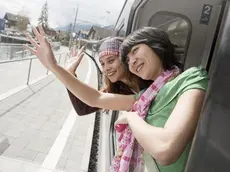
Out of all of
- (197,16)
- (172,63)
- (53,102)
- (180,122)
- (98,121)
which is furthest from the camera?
(53,102)

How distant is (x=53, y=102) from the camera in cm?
945

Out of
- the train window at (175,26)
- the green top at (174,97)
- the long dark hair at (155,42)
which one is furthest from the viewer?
the train window at (175,26)

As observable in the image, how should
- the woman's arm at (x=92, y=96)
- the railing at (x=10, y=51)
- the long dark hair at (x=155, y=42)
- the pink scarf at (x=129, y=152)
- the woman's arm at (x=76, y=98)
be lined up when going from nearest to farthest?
the long dark hair at (x=155, y=42)
the pink scarf at (x=129, y=152)
the woman's arm at (x=92, y=96)
the woman's arm at (x=76, y=98)
the railing at (x=10, y=51)

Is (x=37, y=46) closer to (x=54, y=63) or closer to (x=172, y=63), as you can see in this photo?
(x=54, y=63)

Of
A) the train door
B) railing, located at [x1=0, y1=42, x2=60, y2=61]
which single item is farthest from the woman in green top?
railing, located at [x1=0, y1=42, x2=60, y2=61]

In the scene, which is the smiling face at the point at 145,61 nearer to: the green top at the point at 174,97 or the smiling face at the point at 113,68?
the green top at the point at 174,97

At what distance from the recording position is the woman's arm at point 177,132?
105 centimetres

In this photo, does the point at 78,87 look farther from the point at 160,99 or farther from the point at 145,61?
the point at 160,99

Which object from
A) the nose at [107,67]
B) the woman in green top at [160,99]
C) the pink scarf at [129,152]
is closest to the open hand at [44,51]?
the woman in green top at [160,99]

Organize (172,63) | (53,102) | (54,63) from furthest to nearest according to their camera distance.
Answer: (53,102), (54,63), (172,63)

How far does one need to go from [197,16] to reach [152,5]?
666 millimetres

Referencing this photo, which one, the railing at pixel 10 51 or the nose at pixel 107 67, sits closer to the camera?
the nose at pixel 107 67

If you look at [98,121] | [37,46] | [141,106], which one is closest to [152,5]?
[37,46]

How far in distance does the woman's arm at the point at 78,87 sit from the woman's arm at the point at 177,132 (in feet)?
3.30
